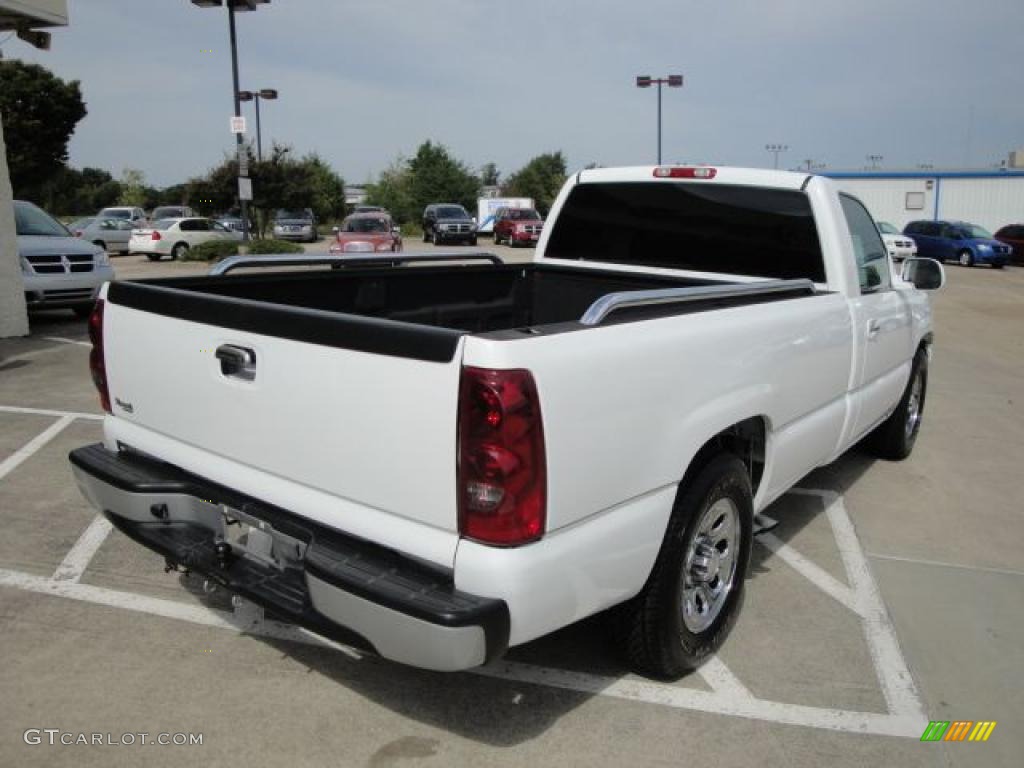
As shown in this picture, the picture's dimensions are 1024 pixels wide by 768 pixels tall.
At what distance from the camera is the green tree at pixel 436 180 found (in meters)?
67.5

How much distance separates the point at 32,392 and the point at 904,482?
7.35 meters

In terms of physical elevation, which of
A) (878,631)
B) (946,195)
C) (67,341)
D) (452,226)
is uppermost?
(946,195)

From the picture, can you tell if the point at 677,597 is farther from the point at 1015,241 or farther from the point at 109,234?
the point at 1015,241

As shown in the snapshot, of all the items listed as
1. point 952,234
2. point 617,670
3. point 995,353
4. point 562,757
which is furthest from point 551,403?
point 952,234

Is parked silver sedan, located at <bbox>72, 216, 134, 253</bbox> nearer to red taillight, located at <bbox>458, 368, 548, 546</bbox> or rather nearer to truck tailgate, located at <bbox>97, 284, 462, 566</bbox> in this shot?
truck tailgate, located at <bbox>97, 284, 462, 566</bbox>

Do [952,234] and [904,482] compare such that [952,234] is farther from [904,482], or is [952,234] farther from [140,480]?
[140,480]

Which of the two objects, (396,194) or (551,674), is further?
(396,194)

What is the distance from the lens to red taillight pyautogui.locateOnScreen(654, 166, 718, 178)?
15.6 feet

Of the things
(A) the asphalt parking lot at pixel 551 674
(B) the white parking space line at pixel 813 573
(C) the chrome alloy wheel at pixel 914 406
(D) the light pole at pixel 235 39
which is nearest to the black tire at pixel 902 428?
(C) the chrome alloy wheel at pixel 914 406

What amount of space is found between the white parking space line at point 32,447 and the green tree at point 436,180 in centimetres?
6194

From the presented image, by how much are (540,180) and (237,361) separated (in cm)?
7649

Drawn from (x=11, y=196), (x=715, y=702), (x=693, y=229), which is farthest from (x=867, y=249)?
(x=11, y=196)

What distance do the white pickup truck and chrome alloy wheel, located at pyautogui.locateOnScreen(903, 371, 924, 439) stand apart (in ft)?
6.93

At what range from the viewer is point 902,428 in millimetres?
6195
